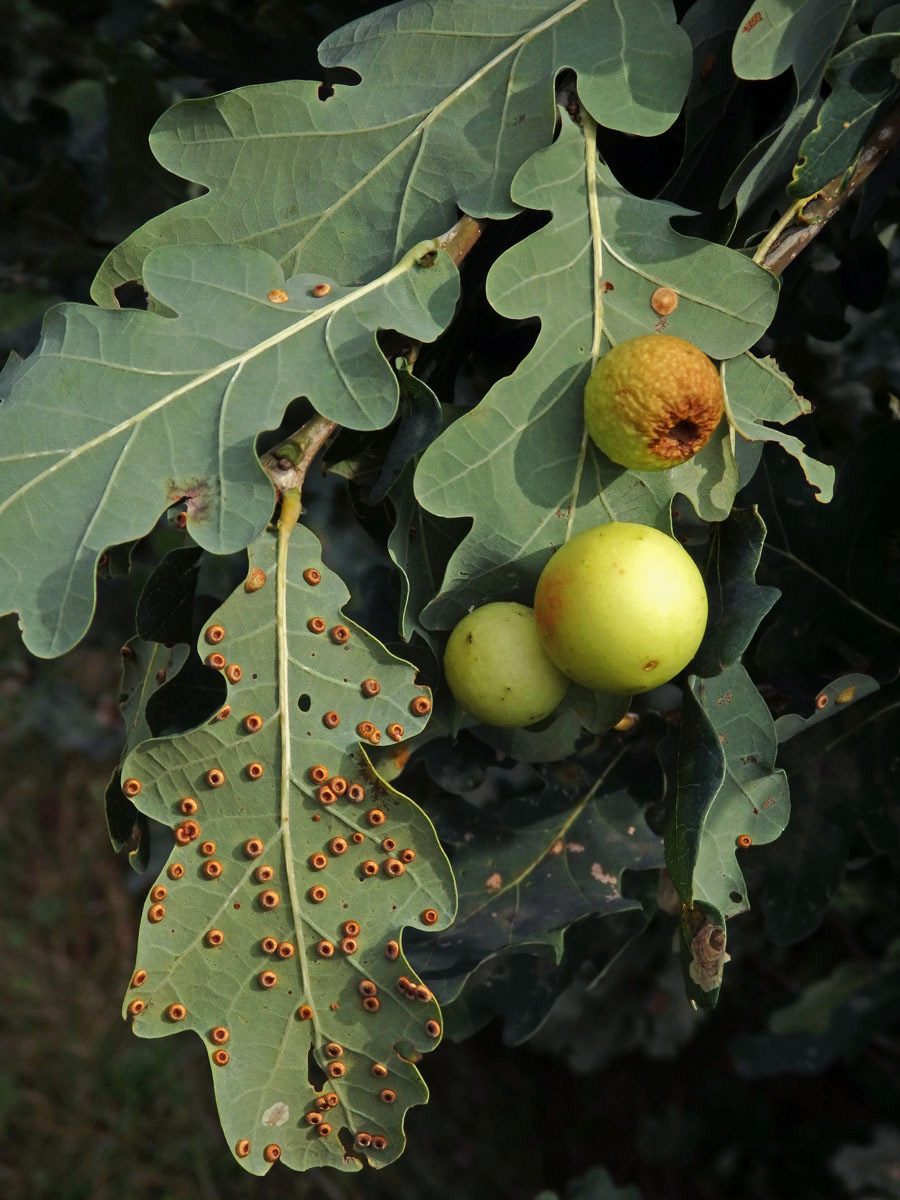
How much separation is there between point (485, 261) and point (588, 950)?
108 centimetres

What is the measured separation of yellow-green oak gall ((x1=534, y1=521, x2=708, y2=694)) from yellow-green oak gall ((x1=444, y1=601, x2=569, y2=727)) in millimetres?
39

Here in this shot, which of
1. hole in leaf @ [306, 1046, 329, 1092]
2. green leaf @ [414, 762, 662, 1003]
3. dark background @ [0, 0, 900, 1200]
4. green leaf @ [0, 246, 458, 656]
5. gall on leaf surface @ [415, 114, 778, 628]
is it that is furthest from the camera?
dark background @ [0, 0, 900, 1200]

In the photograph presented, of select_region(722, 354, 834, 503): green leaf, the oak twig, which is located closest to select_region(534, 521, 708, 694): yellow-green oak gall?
select_region(722, 354, 834, 503): green leaf

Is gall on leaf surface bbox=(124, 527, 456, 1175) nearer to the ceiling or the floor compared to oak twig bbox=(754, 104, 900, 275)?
nearer to the floor

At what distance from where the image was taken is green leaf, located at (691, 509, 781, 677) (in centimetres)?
124

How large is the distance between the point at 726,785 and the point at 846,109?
30.8 inches

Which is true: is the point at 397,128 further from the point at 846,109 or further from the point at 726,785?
the point at 726,785

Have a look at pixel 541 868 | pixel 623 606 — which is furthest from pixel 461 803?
pixel 623 606

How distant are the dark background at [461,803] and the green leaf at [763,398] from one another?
348mm

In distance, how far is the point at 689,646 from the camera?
121 centimetres

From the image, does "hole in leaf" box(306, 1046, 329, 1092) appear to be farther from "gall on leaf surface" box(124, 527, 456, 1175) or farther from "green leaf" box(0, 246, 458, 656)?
"green leaf" box(0, 246, 458, 656)

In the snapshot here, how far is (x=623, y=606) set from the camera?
3.78 feet

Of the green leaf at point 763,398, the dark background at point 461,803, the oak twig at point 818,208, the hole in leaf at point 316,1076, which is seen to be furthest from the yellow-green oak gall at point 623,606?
the hole in leaf at point 316,1076

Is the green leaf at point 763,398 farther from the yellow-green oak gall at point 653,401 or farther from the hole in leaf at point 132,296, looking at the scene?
the hole in leaf at point 132,296
